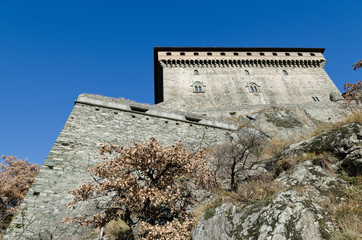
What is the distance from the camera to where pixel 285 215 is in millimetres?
3666

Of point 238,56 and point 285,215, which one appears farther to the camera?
point 238,56

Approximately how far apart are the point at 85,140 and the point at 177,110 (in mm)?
6231

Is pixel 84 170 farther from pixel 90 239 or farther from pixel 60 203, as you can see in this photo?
pixel 90 239

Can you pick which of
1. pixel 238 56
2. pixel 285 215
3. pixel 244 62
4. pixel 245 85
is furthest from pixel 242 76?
pixel 285 215

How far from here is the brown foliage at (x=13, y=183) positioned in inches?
421

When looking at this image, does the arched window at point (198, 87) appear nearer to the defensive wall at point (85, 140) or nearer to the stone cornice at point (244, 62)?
the stone cornice at point (244, 62)

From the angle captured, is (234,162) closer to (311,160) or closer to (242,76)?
(311,160)

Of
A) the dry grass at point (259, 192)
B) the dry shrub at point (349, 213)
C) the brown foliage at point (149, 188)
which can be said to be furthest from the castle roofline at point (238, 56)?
the dry shrub at point (349, 213)

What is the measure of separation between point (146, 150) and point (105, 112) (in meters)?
6.35

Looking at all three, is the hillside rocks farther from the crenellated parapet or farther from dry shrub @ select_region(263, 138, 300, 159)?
the crenellated parapet

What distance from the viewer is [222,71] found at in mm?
26953

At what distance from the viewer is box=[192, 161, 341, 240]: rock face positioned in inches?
136

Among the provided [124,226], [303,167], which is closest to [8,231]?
[124,226]

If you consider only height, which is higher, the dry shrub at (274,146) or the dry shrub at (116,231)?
the dry shrub at (274,146)
